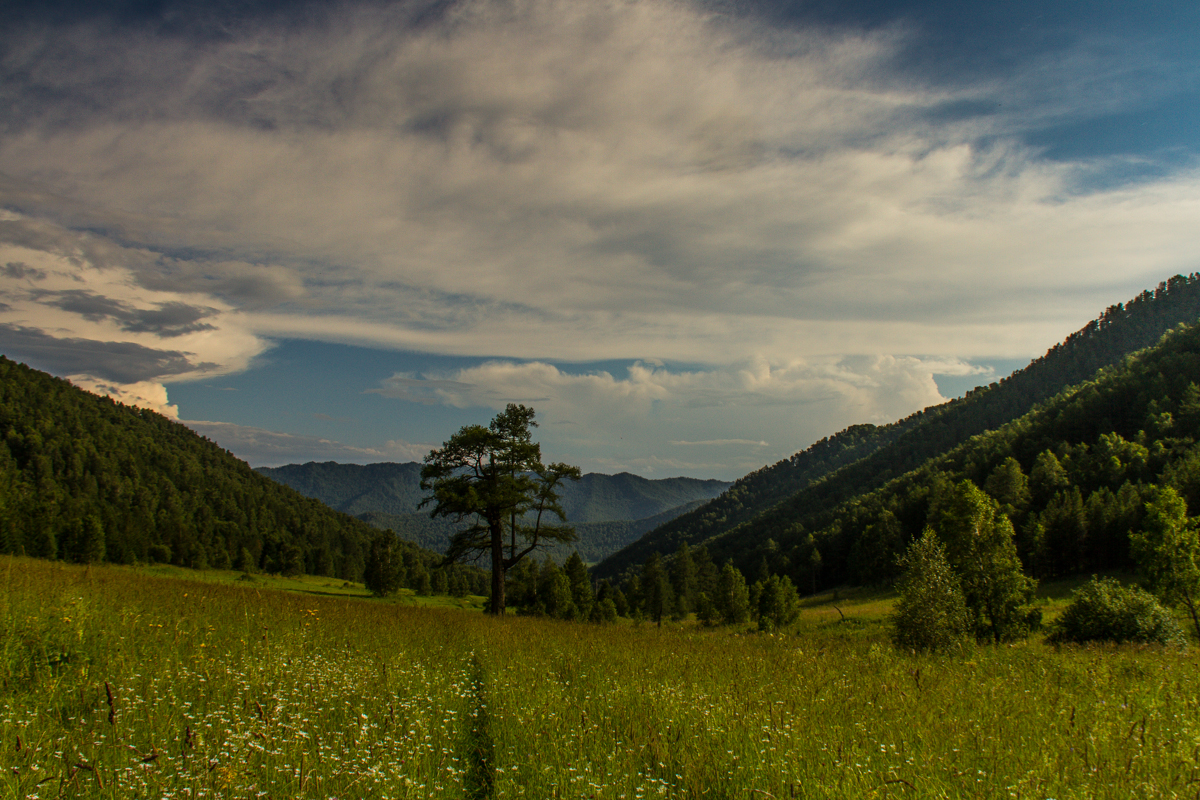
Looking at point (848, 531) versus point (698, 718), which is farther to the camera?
point (848, 531)

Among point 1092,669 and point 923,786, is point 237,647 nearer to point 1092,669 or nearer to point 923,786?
point 923,786

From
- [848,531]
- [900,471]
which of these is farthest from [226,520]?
[900,471]

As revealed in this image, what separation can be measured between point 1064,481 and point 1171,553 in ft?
242

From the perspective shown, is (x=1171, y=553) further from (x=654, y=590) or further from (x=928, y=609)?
(x=654, y=590)

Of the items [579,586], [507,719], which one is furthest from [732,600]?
[507,719]

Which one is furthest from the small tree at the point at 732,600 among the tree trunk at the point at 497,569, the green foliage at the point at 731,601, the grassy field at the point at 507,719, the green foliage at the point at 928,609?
the grassy field at the point at 507,719

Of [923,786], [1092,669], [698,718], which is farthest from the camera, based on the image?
[1092,669]

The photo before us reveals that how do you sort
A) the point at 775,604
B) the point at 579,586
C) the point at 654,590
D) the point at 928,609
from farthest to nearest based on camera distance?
1. the point at 654,590
2. the point at 579,586
3. the point at 775,604
4. the point at 928,609

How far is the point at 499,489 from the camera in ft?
78.0

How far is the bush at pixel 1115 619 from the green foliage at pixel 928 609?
12.9ft

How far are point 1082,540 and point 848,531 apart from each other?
47465 millimetres

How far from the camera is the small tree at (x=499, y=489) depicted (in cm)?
2381

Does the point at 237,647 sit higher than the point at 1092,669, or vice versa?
the point at 237,647

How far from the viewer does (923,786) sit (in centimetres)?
456
